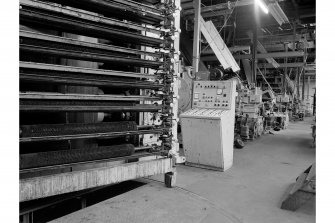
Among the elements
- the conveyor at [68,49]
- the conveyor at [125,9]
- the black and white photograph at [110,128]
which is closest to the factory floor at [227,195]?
the black and white photograph at [110,128]

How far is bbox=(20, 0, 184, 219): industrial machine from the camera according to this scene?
1.36 metres

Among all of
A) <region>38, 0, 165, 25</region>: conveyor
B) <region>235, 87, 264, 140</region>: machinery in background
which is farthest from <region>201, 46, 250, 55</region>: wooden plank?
<region>38, 0, 165, 25</region>: conveyor

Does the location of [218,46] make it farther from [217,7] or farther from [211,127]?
[211,127]

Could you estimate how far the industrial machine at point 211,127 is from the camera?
3.76 meters

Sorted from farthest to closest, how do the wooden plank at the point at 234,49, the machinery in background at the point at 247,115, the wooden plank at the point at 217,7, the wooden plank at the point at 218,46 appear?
the wooden plank at the point at 234,49
the machinery in background at the point at 247,115
the wooden plank at the point at 218,46
the wooden plank at the point at 217,7

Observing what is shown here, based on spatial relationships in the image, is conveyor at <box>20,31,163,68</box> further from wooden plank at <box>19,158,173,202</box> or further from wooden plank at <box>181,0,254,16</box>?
wooden plank at <box>181,0,254,16</box>

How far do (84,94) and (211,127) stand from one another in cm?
248

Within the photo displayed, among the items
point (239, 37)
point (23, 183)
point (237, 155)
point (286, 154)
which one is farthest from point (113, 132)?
point (239, 37)

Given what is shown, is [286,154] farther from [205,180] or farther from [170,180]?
[170,180]

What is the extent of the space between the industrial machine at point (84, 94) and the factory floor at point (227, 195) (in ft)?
0.52

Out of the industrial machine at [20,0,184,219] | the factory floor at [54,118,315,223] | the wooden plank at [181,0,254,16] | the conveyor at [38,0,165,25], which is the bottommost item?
the factory floor at [54,118,315,223]

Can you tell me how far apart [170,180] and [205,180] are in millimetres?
1673

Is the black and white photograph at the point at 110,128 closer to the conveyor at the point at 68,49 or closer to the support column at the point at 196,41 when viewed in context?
the conveyor at the point at 68,49

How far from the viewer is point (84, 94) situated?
5.15 ft
